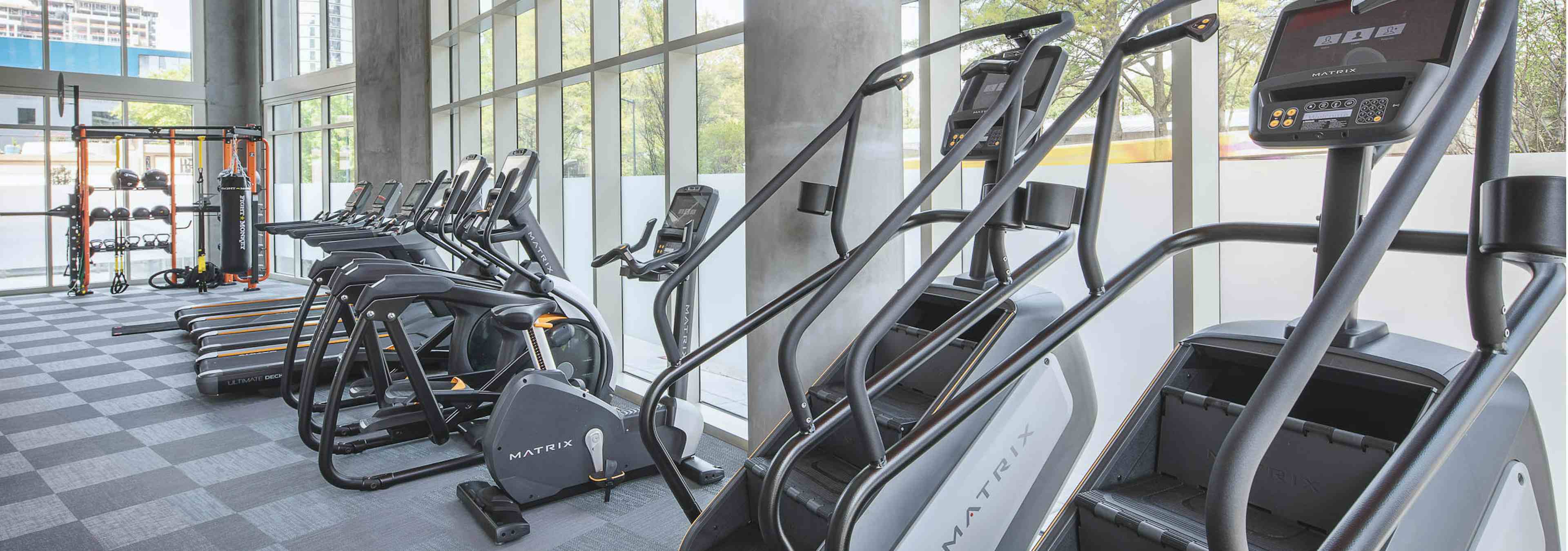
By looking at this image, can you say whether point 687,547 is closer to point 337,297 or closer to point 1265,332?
point 1265,332

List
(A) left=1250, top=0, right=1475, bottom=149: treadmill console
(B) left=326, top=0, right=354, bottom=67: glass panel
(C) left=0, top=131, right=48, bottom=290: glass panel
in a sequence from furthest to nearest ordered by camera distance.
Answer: (B) left=326, top=0, right=354, bottom=67: glass panel → (C) left=0, top=131, right=48, bottom=290: glass panel → (A) left=1250, top=0, right=1475, bottom=149: treadmill console

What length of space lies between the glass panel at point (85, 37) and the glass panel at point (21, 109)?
430 mm

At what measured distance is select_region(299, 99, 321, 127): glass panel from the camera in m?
10.4

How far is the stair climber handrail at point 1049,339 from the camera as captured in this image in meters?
1.47

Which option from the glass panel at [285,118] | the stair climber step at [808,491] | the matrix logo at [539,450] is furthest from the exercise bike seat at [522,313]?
the glass panel at [285,118]

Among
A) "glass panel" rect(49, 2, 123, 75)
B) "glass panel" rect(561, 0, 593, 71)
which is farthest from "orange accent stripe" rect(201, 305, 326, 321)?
"glass panel" rect(49, 2, 123, 75)

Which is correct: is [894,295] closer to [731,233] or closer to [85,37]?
[731,233]

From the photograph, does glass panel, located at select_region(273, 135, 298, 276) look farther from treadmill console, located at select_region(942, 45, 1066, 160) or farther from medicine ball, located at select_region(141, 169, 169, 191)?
treadmill console, located at select_region(942, 45, 1066, 160)

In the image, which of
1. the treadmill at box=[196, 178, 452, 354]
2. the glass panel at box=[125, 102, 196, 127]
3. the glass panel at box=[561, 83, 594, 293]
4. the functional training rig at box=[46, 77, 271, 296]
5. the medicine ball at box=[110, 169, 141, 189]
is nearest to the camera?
the treadmill at box=[196, 178, 452, 354]

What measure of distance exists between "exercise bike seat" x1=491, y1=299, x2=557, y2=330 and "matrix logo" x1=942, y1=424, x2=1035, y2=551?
201 cm

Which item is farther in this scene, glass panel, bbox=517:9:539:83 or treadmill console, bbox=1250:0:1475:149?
glass panel, bbox=517:9:539:83

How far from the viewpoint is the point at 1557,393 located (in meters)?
1.97

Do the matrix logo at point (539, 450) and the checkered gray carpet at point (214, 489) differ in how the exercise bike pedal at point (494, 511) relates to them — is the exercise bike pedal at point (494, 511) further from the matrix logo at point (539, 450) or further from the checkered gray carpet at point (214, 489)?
the matrix logo at point (539, 450)

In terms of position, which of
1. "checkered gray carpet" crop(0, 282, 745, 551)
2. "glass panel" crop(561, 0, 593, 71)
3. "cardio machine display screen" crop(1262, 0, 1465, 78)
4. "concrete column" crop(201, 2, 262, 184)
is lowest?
"checkered gray carpet" crop(0, 282, 745, 551)
